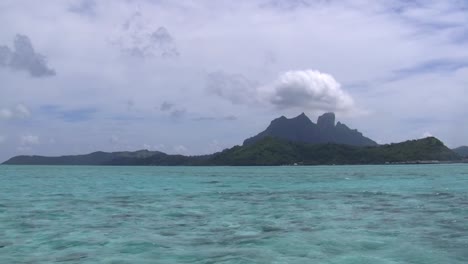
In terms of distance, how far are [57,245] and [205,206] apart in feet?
52.2

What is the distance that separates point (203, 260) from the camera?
15.1m

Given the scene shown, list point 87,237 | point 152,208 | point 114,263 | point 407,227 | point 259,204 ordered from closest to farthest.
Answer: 1. point 114,263
2. point 87,237
3. point 407,227
4. point 152,208
5. point 259,204

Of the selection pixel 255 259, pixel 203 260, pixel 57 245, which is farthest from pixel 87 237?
pixel 255 259

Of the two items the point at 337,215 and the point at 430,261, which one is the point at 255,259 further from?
the point at 337,215

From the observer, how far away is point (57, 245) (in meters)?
17.7

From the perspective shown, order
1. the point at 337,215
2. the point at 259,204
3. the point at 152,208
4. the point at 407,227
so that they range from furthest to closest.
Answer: the point at 259,204 → the point at 152,208 → the point at 337,215 → the point at 407,227

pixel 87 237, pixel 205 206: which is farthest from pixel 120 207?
pixel 87 237

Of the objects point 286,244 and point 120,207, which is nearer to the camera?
point 286,244

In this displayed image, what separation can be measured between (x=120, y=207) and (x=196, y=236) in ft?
45.5

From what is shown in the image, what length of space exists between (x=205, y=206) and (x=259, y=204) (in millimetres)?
3852

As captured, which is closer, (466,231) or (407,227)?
(466,231)

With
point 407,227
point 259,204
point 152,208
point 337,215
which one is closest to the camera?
point 407,227

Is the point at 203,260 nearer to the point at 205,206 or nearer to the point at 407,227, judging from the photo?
the point at 407,227

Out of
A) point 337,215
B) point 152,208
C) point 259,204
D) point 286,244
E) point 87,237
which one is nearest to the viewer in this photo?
point 286,244
